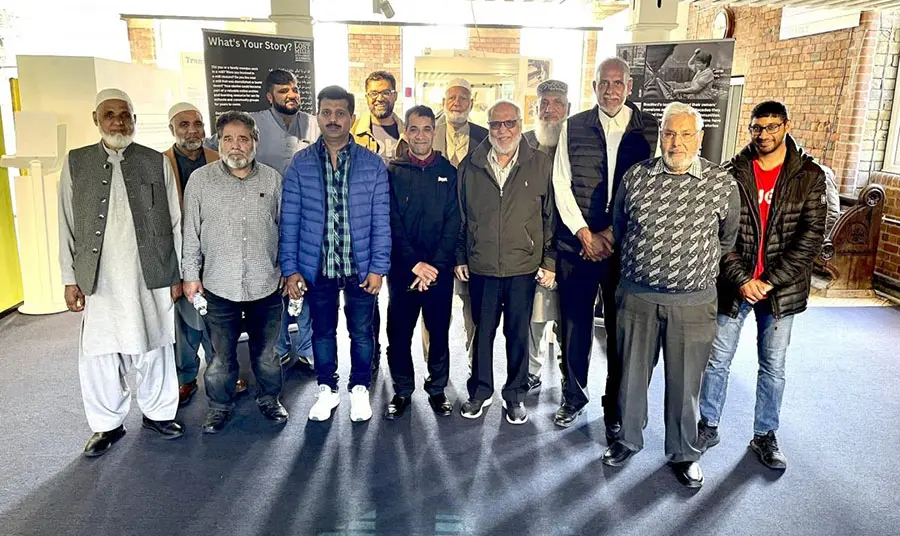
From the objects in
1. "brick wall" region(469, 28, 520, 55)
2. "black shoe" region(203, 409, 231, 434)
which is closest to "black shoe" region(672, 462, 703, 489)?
"black shoe" region(203, 409, 231, 434)

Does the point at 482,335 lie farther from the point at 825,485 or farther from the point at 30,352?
the point at 30,352

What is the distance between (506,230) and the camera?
10.0ft

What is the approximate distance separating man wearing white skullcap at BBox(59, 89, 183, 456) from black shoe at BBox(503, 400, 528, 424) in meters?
1.78

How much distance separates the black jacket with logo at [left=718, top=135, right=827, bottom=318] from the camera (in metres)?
2.70

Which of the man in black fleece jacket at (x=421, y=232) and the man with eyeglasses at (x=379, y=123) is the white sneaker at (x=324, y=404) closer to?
the man in black fleece jacket at (x=421, y=232)

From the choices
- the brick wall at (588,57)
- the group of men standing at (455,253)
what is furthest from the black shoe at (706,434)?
the brick wall at (588,57)

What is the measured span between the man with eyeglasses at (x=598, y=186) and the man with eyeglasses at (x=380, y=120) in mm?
1317

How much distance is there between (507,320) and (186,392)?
189 centimetres

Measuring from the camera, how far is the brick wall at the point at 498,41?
10.1m

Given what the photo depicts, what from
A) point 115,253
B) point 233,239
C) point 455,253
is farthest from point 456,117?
point 115,253

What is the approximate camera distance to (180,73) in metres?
6.79

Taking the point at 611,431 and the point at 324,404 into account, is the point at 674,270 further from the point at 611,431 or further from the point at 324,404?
the point at 324,404

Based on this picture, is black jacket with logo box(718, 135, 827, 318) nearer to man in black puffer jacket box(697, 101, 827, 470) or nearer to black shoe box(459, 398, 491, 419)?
man in black puffer jacket box(697, 101, 827, 470)

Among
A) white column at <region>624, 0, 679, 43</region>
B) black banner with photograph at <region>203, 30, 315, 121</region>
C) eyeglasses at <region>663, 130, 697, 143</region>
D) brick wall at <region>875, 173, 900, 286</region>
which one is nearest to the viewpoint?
eyeglasses at <region>663, 130, 697, 143</region>
